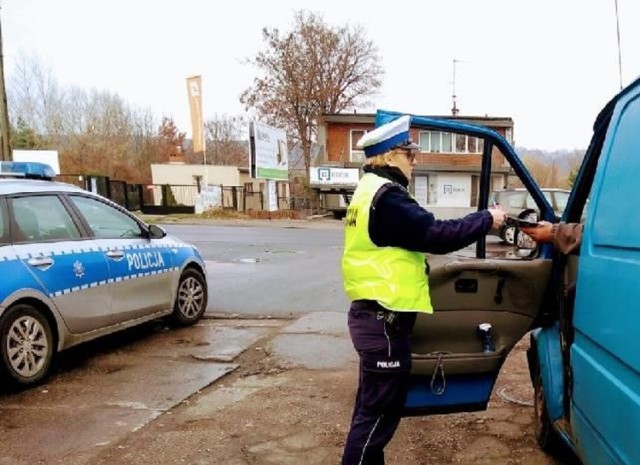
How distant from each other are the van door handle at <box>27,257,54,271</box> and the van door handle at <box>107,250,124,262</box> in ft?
2.41

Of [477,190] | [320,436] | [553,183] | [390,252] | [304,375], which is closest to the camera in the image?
[390,252]

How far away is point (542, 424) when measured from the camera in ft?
11.8

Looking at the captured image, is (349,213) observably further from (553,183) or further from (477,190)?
(553,183)

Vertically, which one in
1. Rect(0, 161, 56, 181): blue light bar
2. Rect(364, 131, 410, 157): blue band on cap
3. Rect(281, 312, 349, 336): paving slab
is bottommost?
Rect(281, 312, 349, 336): paving slab

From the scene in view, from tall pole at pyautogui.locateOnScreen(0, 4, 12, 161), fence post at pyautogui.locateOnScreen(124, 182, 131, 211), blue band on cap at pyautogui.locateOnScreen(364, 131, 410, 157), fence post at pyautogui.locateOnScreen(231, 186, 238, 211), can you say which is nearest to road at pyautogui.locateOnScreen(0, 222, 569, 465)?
blue band on cap at pyautogui.locateOnScreen(364, 131, 410, 157)

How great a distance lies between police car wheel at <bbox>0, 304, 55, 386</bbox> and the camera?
4848mm

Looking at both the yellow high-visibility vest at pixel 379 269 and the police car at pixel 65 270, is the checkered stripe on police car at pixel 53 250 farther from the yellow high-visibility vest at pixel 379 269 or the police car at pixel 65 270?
the yellow high-visibility vest at pixel 379 269

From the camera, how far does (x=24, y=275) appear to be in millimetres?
4984

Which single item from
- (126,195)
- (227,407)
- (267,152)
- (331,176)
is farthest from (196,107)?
(227,407)

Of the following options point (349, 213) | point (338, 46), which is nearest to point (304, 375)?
point (349, 213)

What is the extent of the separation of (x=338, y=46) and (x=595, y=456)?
1801 inches

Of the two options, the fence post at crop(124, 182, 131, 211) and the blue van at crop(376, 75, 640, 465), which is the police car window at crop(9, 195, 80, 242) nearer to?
the blue van at crop(376, 75, 640, 465)

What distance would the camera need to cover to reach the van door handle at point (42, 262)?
5086mm

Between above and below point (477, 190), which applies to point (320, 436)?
below
